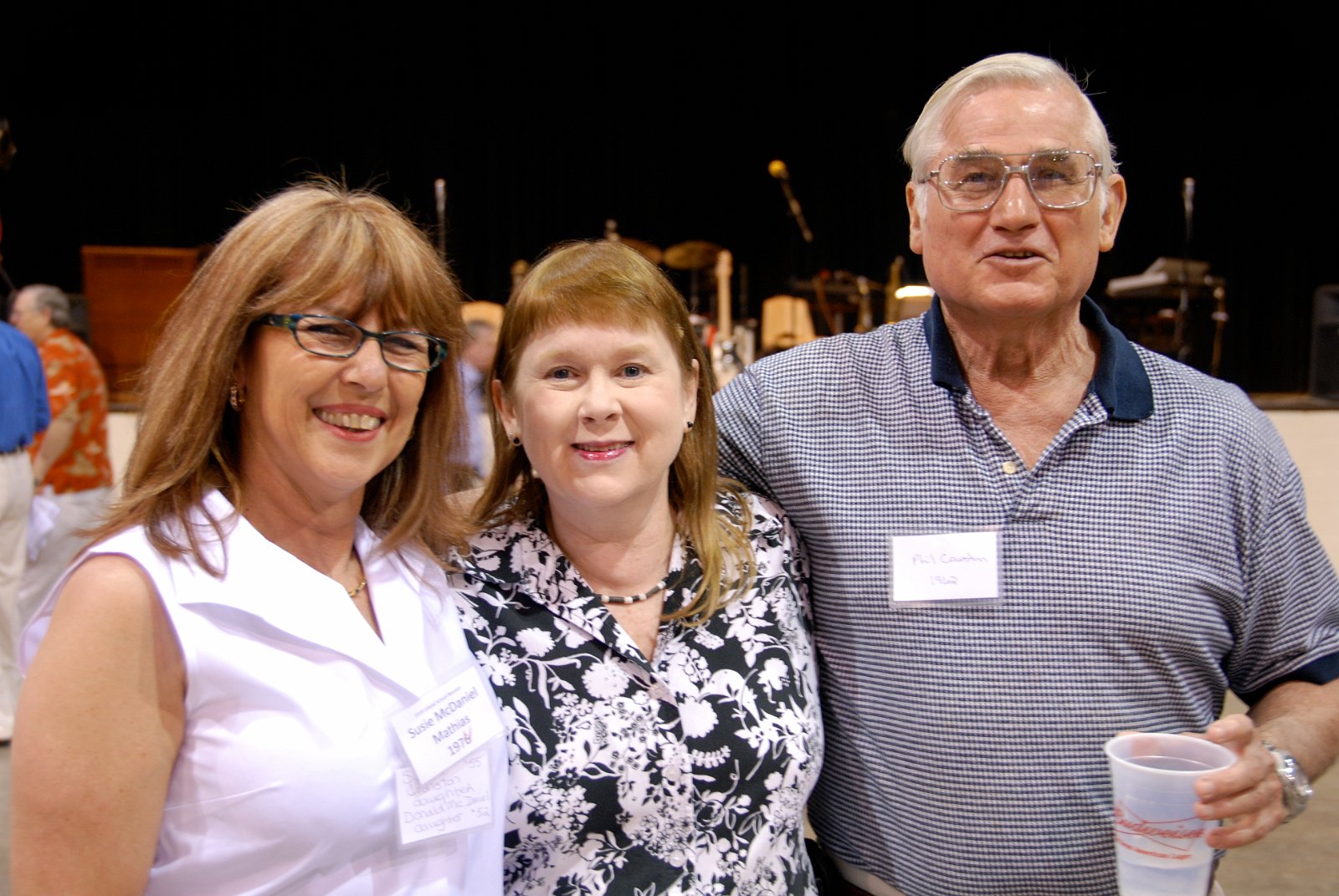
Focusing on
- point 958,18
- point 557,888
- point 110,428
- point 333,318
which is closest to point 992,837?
point 557,888

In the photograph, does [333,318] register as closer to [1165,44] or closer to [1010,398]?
[1010,398]

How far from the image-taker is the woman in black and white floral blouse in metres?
1.41

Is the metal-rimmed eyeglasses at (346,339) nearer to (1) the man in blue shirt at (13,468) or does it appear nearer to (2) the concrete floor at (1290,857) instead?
(2) the concrete floor at (1290,857)

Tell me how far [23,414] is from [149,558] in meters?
3.67

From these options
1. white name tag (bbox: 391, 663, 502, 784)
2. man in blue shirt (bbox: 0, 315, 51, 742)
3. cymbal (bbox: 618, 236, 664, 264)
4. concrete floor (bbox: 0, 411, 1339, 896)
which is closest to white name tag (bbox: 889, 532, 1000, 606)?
white name tag (bbox: 391, 663, 502, 784)

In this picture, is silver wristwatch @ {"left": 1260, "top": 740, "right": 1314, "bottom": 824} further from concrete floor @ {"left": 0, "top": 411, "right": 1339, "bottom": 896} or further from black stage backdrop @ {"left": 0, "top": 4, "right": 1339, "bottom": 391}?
black stage backdrop @ {"left": 0, "top": 4, "right": 1339, "bottom": 391}

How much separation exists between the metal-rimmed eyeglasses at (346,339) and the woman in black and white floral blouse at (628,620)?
0.24m

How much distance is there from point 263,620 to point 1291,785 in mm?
1375

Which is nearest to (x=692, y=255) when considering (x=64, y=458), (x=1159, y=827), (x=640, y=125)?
(x=640, y=125)

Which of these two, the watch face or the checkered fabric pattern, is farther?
the checkered fabric pattern

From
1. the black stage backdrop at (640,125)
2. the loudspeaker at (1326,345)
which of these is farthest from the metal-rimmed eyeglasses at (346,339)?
the loudspeaker at (1326,345)

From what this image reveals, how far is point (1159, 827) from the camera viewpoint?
44.9 inches

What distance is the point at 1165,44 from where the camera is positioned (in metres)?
10.9

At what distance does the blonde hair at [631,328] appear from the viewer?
155cm
